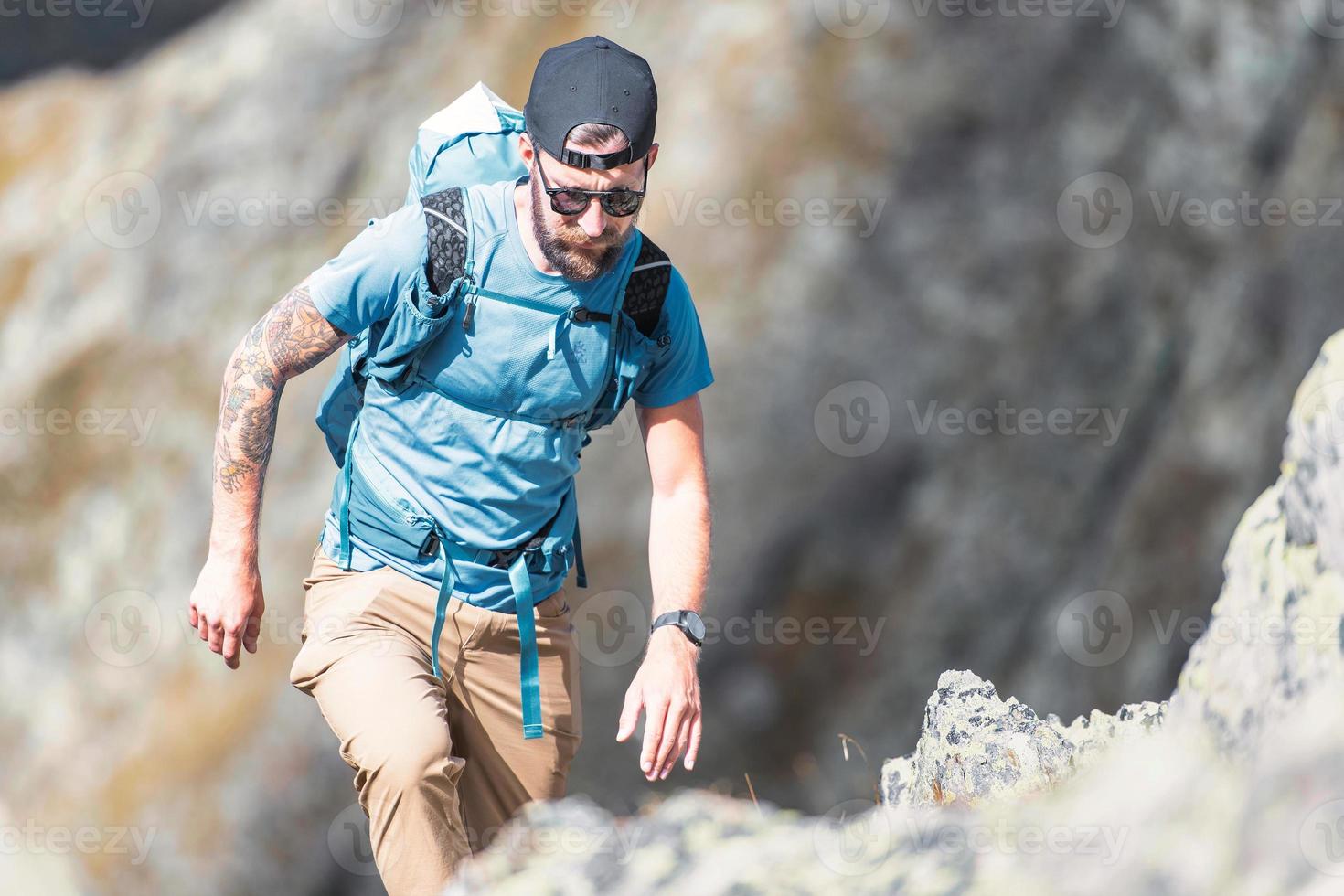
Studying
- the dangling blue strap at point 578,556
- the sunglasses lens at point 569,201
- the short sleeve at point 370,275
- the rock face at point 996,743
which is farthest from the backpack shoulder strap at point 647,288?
the rock face at point 996,743

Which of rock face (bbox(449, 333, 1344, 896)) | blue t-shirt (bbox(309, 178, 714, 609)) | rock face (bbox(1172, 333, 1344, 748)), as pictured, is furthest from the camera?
blue t-shirt (bbox(309, 178, 714, 609))

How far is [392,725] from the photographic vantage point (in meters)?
3.02

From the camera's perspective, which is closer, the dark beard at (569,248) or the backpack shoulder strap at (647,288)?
the dark beard at (569,248)

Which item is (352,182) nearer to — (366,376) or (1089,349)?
(1089,349)

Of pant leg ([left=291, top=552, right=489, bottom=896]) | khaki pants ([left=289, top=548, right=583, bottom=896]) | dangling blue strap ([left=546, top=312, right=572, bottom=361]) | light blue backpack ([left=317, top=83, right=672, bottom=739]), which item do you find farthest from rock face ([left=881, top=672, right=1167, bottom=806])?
dangling blue strap ([left=546, top=312, right=572, bottom=361])

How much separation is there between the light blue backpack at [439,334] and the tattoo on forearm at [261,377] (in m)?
0.15

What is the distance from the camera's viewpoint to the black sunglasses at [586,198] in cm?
300

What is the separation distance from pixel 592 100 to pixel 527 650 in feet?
4.98

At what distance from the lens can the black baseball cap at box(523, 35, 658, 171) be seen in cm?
301

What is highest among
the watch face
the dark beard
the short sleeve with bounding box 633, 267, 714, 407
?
the dark beard

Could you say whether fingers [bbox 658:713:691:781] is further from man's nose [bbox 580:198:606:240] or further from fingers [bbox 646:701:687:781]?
man's nose [bbox 580:198:606:240]

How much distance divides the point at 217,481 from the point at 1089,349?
7591 millimetres

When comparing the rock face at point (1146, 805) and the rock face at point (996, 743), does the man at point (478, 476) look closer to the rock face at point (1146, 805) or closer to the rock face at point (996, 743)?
the rock face at point (1146, 805)

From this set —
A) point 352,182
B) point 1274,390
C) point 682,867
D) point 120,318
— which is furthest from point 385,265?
point 1274,390
